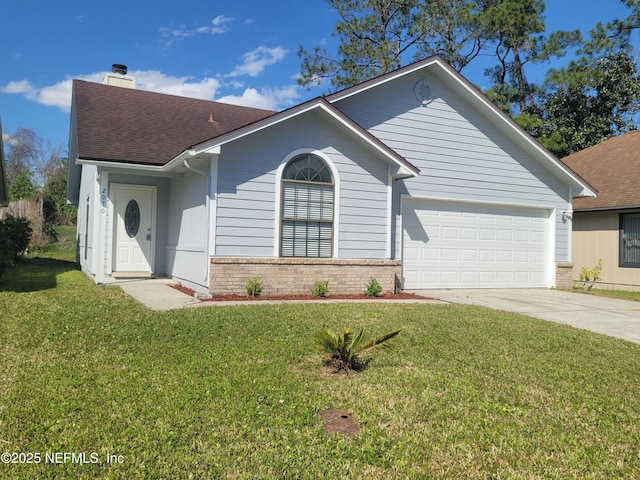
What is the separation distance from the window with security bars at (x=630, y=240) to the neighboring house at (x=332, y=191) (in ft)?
8.58

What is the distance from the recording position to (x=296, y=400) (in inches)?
167

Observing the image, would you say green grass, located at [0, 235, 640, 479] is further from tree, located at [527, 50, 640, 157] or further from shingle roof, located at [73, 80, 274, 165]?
tree, located at [527, 50, 640, 157]

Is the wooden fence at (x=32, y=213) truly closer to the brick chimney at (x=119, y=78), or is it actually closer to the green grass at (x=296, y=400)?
the brick chimney at (x=119, y=78)

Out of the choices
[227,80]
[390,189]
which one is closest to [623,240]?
[390,189]

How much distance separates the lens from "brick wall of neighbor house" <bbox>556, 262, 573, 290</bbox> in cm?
1423

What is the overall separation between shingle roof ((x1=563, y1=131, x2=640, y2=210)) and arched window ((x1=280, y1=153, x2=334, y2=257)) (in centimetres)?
991

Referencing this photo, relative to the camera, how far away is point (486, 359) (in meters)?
5.75

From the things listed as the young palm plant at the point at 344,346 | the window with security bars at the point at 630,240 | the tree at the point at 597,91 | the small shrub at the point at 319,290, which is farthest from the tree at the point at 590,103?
the young palm plant at the point at 344,346

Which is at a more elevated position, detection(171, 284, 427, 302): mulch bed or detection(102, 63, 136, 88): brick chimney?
detection(102, 63, 136, 88): brick chimney

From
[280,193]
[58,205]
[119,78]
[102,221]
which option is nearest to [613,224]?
[280,193]

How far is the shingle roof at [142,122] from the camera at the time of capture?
38.3 ft

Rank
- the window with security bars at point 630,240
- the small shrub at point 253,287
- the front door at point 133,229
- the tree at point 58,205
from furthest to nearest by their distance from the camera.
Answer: the tree at point 58,205
the window with security bars at point 630,240
the front door at point 133,229
the small shrub at point 253,287

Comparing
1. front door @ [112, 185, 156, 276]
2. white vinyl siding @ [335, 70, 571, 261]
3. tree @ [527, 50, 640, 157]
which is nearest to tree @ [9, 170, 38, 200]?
front door @ [112, 185, 156, 276]

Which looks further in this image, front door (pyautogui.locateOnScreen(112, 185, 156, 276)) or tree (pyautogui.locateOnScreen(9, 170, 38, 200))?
tree (pyautogui.locateOnScreen(9, 170, 38, 200))
